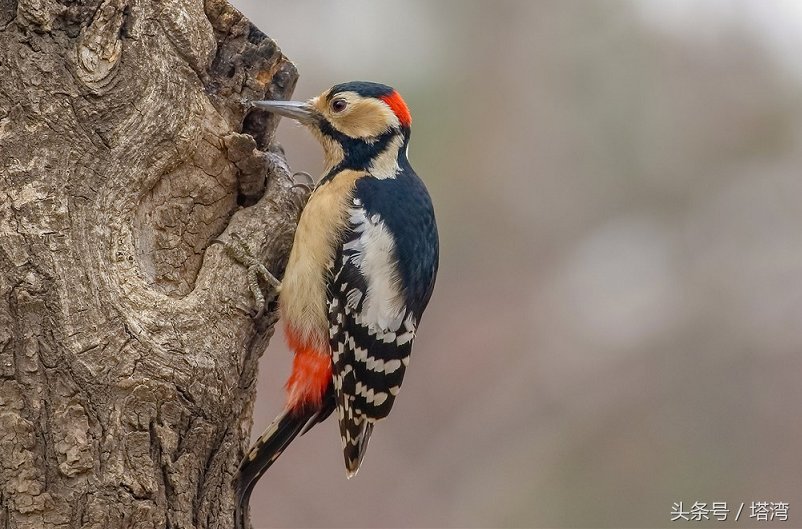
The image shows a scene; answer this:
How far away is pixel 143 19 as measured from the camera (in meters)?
2.92

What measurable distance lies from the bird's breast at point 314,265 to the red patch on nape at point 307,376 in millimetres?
24

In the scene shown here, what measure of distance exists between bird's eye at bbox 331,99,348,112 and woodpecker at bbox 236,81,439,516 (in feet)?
0.29

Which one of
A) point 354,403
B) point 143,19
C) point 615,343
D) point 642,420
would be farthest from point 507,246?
point 143,19

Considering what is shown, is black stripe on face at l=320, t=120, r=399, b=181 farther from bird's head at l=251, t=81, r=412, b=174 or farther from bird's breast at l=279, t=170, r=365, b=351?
bird's breast at l=279, t=170, r=365, b=351

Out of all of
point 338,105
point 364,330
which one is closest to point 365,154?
point 338,105

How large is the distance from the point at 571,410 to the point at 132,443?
5173 mm

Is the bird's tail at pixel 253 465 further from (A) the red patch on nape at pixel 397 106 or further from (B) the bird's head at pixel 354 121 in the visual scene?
(A) the red patch on nape at pixel 397 106

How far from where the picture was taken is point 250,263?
3.22 meters

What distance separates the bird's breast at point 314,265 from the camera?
3.42m

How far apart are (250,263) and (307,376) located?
0.52 m

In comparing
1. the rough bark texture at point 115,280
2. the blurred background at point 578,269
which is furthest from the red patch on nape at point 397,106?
the blurred background at point 578,269

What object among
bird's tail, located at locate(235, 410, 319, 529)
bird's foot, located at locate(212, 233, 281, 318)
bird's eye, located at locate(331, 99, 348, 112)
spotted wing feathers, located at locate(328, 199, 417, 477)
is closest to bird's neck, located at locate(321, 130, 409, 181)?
bird's eye, located at locate(331, 99, 348, 112)

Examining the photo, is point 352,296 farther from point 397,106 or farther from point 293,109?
point 397,106

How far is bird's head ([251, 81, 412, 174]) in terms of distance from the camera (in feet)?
12.3
